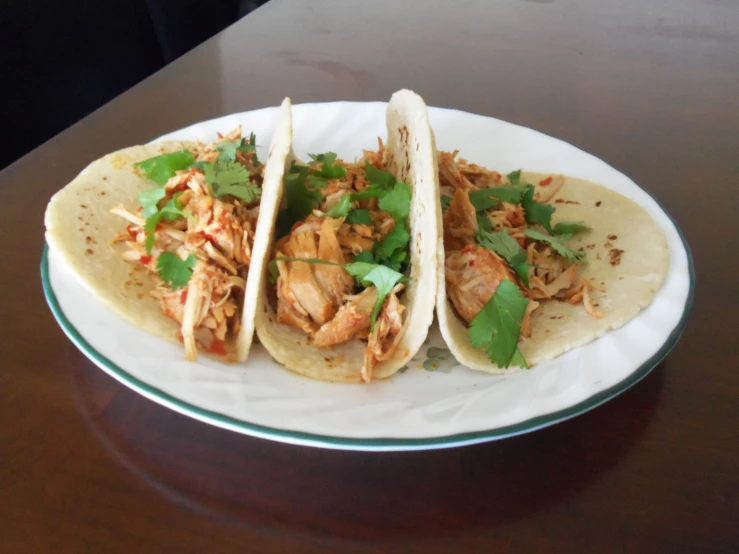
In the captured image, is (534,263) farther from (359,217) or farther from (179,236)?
(179,236)

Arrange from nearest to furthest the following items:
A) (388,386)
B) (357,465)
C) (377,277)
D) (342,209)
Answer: (357,465) → (388,386) → (377,277) → (342,209)

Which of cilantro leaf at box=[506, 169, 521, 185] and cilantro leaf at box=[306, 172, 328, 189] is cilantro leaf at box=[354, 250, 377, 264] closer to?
cilantro leaf at box=[306, 172, 328, 189]

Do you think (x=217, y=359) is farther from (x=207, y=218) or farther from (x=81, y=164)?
(x=81, y=164)

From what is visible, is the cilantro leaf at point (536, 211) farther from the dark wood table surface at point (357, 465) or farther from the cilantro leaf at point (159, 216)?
the cilantro leaf at point (159, 216)

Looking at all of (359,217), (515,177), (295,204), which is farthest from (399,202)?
(515,177)

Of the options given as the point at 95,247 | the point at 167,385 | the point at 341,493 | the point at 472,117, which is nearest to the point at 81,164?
the point at 95,247

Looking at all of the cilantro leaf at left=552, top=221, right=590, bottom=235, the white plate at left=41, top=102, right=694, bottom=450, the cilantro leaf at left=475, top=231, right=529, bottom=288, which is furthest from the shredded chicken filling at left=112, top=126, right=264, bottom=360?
the cilantro leaf at left=552, top=221, right=590, bottom=235
